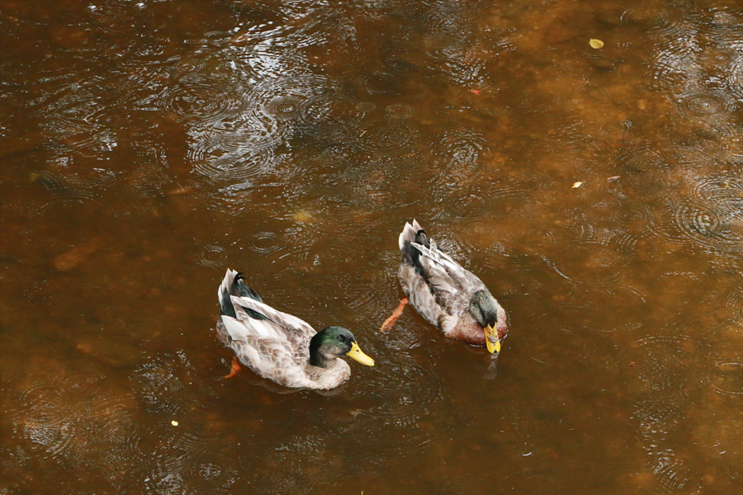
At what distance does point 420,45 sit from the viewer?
912 cm

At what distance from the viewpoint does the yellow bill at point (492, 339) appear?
6.04 m

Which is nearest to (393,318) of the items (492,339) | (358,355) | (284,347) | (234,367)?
(358,355)

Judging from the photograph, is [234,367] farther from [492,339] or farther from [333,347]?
[492,339]

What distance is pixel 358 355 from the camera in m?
5.82

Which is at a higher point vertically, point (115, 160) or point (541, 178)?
point (115, 160)

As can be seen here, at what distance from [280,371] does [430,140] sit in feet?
10.1

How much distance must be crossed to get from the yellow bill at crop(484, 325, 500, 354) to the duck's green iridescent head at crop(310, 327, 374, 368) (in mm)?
874

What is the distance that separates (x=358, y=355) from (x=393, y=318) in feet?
2.28

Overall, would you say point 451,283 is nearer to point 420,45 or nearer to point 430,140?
point 430,140

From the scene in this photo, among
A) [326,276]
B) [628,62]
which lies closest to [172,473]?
[326,276]

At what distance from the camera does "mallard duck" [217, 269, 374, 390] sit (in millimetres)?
5797

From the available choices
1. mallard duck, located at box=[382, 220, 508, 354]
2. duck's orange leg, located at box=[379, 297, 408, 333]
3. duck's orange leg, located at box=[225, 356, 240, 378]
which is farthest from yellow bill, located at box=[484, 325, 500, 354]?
duck's orange leg, located at box=[225, 356, 240, 378]

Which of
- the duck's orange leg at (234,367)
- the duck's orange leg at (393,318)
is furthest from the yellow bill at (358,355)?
the duck's orange leg at (234,367)

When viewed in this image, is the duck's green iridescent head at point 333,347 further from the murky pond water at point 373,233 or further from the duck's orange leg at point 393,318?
the duck's orange leg at point 393,318
